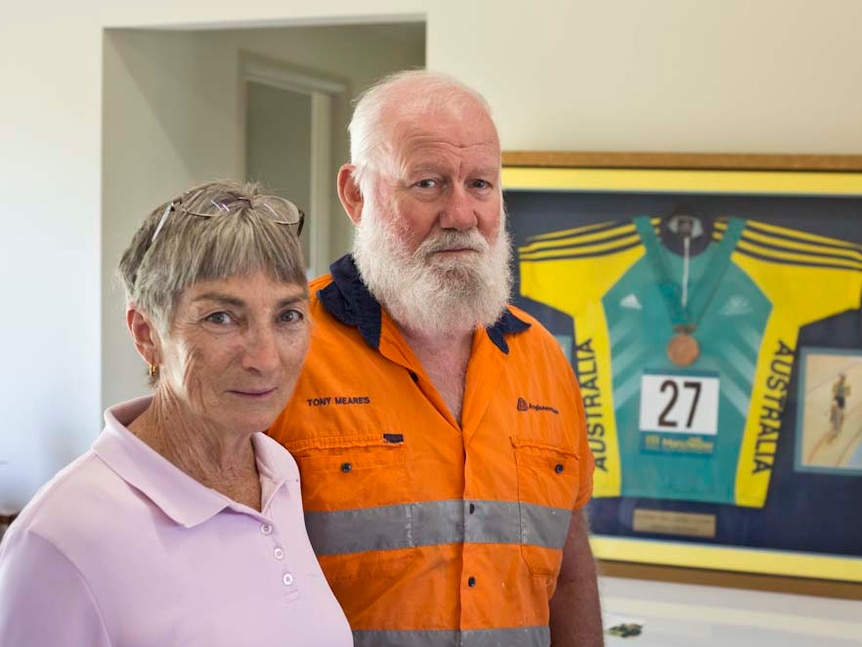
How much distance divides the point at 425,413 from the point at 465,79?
2.94 ft

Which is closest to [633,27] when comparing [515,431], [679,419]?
[679,419]

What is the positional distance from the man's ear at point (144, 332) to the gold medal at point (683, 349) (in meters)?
1.15

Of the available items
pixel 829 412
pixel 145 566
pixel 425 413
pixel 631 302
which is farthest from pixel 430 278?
pixel 829 412

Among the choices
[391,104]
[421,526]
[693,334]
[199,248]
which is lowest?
[421,526]

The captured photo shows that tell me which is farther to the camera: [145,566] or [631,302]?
[631,302]

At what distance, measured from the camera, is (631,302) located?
6.47 feet

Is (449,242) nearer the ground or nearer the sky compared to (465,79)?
Answer: nearer the ground

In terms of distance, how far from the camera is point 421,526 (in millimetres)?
1305

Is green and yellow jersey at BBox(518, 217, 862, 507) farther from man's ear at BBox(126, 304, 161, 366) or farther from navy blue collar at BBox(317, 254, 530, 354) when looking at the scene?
man's ear at BBox(126, 304, 161, 366)

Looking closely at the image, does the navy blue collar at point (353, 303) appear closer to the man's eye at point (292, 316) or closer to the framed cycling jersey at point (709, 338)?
the man's eye at point (292, 316)

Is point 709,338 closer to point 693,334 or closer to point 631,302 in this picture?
point 693,334

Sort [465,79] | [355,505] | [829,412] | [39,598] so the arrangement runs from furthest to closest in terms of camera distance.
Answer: [465,79] < [829,412] < [355,505] < [39,598]

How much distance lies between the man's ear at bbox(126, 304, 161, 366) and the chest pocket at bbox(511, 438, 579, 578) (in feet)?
1.77

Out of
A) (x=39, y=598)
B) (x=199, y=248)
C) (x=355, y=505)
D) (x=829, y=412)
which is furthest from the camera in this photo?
(x=829, y=412)
